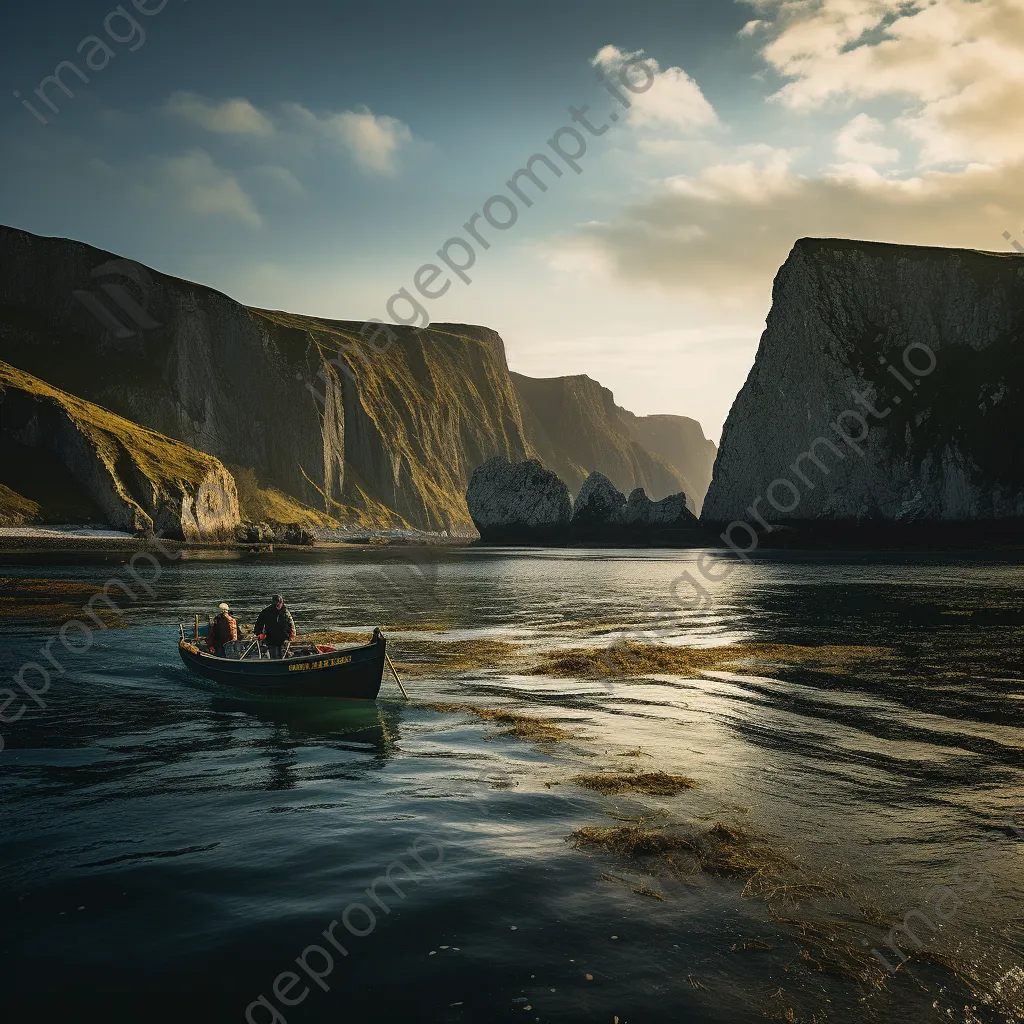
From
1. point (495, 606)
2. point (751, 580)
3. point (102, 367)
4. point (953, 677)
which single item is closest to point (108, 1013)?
point (953, 677)

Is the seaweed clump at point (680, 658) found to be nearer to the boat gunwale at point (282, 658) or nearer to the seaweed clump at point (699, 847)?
the boat gunwale at point (282, 658)

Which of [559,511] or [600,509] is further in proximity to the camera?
[559,511]

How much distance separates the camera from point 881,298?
147 m

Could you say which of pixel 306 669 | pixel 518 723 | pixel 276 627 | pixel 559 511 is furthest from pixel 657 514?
pixel 518 723

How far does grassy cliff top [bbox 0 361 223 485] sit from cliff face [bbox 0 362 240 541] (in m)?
0.18

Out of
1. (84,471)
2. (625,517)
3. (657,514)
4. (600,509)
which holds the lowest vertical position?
(625,517)

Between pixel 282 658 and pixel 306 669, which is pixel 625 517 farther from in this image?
pixel 306 669

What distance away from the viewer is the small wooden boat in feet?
69.1

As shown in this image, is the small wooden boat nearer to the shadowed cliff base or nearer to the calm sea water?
the calm sea water

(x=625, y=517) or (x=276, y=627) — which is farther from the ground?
(x=625, y=517)

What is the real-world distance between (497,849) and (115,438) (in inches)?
5895

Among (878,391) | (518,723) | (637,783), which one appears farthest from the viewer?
(878,391)

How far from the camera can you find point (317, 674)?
21500mm

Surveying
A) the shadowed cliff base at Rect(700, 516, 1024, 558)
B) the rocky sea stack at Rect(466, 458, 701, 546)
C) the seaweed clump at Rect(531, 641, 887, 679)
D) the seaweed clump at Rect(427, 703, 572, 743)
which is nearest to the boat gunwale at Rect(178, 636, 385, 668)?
the seaweed clump at Rect(427, 703, 572, 743)
